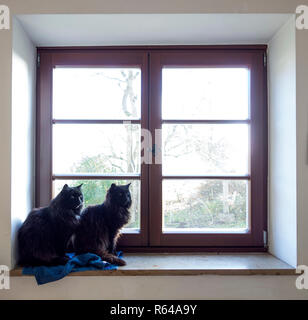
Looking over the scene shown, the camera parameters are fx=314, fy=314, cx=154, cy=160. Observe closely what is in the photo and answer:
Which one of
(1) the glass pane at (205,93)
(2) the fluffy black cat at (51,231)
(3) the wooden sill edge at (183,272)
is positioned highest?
(1) the glass pane at (205,93)

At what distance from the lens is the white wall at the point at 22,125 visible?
1.77m

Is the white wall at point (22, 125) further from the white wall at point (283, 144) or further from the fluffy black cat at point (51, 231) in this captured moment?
the white wall at point (283, 144)

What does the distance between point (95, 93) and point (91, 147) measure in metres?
0.37

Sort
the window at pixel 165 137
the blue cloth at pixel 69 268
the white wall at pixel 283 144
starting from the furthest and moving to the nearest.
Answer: the window at pixel 165 137
the white wall at pixel 283 144
the blue cloth at pixel 69 268

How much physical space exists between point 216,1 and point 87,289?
1748 millimetres

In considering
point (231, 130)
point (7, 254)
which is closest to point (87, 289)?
point (7, 254)

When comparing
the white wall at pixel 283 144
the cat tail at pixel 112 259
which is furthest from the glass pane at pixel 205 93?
the cat tail at pixel 112 259

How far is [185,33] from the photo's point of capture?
195 cm

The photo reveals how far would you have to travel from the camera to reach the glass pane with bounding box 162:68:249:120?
2.11 metres

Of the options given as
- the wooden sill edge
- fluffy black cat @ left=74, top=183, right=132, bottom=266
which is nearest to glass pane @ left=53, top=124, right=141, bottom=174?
fluffy black cat @ left=74, top=183, right=132, bottom=266

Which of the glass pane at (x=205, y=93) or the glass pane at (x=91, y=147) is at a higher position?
the glass pane at (x=205, y=93)

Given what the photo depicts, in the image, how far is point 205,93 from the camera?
6.96ft

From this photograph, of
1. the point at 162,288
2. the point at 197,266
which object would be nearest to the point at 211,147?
the point at 197,266

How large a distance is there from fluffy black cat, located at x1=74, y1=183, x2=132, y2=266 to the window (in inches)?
8.3
